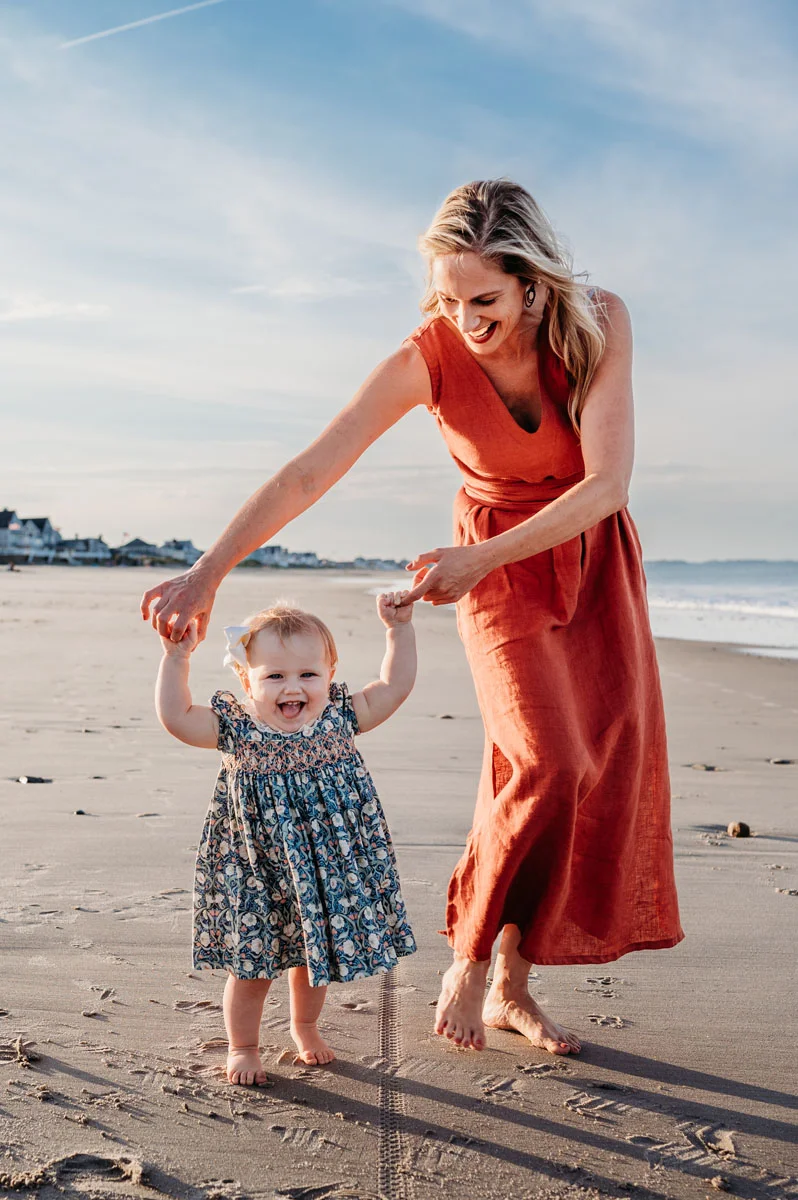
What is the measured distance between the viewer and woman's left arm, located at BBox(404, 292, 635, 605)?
2709 mm

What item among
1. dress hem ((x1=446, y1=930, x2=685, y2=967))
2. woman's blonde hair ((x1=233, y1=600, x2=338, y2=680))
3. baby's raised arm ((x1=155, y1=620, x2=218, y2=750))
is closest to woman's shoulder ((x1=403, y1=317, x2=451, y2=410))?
woman's blonde hair ((x1=233, y1=600, x2=338, y2=680))

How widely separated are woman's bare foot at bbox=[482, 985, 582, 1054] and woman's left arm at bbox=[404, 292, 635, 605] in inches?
43.7

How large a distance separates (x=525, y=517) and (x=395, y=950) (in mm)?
1207

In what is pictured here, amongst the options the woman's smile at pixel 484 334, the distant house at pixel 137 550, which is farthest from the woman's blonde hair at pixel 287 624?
the distant house at pixel 137 550

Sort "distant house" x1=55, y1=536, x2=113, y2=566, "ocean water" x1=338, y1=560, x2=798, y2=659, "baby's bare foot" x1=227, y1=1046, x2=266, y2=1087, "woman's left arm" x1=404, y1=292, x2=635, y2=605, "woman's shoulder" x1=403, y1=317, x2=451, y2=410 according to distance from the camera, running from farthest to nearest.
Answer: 1. "distant house" x1=55, y1=536, x2=113, y2=566
2. "ocean water" x1=338, y1=560, x2=798, y2=659
3. "woman's shoulder" x1=403, y1=317, x2=451, y2=410
4. "woman's left arm" x1=404, y1=292, x2=635, y2=605
5. "baby's bare foot" x1=227, y1=1046, x2=266, y2=1087

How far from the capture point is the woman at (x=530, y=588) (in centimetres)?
280

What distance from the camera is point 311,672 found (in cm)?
286

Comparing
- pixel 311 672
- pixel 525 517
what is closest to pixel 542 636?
pixel 525 517

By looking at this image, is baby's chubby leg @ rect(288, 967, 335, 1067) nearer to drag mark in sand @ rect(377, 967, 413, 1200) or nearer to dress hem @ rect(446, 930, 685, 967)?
drag mark in sand @ rect(377, 967, 413, 1200)

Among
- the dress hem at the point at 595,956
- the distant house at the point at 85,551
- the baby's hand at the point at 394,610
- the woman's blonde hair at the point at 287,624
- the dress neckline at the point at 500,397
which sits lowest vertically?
the dress hem at the point at 595,956

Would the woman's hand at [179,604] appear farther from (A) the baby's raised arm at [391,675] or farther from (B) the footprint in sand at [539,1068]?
(B) the footprint in sand at [539,1068]

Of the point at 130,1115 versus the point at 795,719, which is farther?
the point at 795,719

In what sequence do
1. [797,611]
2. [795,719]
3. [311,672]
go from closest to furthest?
[311,672], [795,719], [797,611]

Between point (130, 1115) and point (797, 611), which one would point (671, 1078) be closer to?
point (130, 1115)
